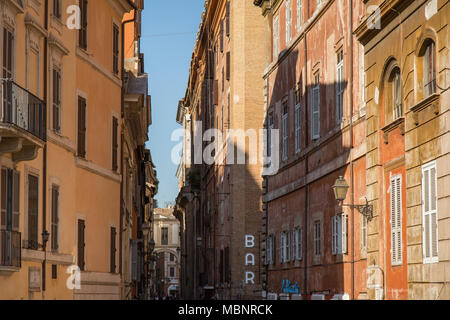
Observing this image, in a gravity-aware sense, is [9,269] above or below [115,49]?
below

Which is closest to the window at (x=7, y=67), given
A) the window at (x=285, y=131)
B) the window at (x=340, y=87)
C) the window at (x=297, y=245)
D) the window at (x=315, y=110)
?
the window at (x=340, y=87)

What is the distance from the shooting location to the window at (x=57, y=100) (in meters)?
24.5

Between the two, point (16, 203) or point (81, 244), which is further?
point (81, 244)

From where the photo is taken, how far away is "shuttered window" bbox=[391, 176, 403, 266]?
19.2m

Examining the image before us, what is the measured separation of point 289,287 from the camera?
107 ft

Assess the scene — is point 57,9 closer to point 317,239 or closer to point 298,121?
point 298,121

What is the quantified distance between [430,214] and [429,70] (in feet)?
8.40

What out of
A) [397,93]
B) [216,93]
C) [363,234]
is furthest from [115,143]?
[216,93]

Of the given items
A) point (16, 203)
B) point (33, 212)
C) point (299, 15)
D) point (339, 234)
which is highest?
point (299, 15)

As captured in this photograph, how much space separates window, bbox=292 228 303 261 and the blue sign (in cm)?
89

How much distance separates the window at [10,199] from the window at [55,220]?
10.3 feet

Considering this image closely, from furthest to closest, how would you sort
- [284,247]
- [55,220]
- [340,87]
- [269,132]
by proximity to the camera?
[269,132]
[284,247]
[340,87]
[55,220]

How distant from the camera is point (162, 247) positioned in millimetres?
159625
